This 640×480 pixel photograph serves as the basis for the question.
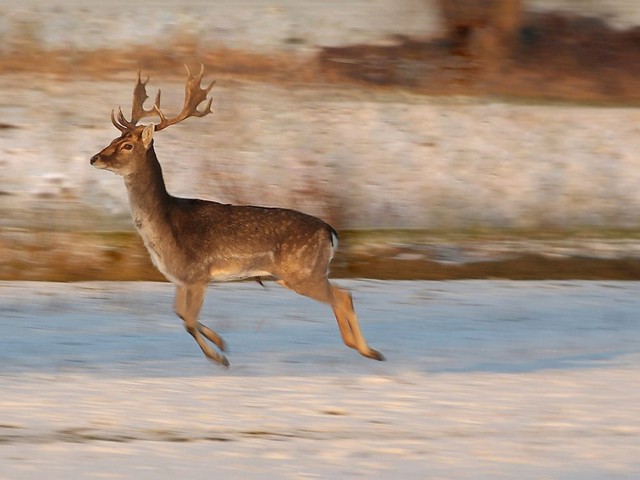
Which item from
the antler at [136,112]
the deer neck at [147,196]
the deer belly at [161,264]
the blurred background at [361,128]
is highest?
the antler at [136,112]

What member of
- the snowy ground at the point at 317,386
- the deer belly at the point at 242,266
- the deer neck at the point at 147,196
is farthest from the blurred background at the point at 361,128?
the deer belly at the point at 242,266

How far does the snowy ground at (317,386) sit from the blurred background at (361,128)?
2.34 m

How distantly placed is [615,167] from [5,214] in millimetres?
8800

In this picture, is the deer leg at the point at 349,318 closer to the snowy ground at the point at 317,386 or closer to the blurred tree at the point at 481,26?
the snowy ground at the point at 317,386

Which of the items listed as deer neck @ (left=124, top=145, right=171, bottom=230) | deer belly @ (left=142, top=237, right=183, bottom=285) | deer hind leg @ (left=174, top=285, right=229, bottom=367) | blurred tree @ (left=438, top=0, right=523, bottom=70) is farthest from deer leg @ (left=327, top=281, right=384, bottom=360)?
blurred tree @ (left=438, top=0, right=523, bottom=70)

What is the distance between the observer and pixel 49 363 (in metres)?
12.0

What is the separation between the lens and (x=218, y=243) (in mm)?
12258

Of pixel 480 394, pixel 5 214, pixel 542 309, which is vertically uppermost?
pixel 480 394

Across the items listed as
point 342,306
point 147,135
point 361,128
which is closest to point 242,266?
point 342,306

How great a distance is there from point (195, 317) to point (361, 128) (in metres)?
12.6

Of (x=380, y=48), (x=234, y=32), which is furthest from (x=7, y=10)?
(x=380, y=48)

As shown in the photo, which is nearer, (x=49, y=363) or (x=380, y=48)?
(x=49, y=363)

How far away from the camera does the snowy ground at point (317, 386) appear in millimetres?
8711

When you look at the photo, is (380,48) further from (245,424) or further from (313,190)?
(245,424)
